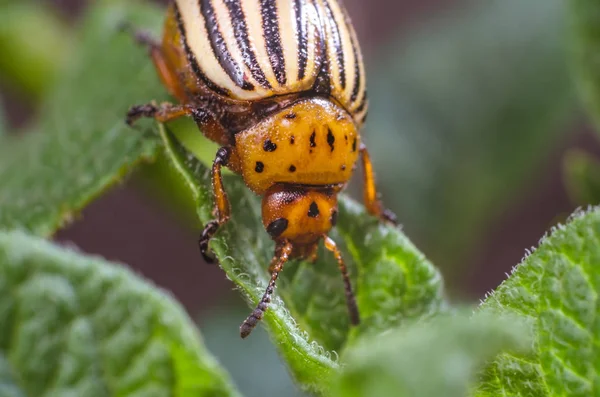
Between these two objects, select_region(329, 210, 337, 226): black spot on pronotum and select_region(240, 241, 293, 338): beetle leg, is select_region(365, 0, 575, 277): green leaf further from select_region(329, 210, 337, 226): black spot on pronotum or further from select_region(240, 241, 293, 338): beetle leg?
select_region(240, 241, 293, 338): beetle leg

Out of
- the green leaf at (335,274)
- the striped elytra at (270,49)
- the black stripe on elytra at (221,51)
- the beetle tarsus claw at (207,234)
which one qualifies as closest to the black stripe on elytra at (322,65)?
the striped elytra at (270,49)

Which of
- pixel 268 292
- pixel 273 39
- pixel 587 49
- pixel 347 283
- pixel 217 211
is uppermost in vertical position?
pixel 587 49

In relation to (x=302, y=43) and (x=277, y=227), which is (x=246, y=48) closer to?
(x=302, y=43)

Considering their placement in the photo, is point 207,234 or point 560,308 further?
point 207,234

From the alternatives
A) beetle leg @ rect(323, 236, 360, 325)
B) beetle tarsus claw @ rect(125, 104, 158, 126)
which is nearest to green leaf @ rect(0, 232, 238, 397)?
beetle leg @ rect(323, 236, 360, 325)

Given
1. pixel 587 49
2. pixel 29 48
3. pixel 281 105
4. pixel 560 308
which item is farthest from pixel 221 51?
pixel 29 48

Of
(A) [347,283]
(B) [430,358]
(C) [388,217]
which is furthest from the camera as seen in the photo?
(C) [388,217]

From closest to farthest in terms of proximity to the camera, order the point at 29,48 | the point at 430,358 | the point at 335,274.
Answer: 1. the point at 430,358
2. the point at 335,274
3. the point at 29,48
